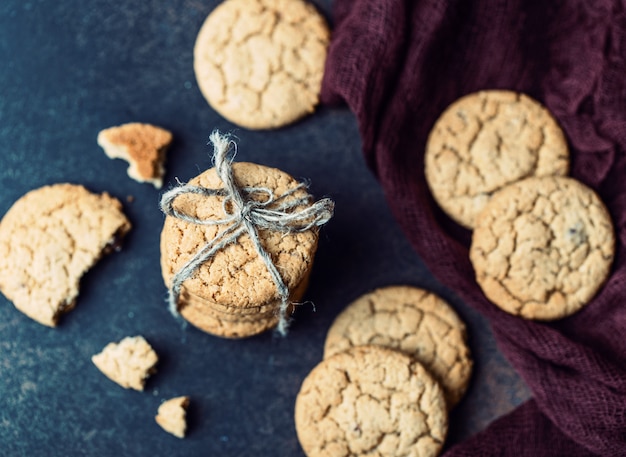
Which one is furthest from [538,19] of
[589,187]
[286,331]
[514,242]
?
[286,331]

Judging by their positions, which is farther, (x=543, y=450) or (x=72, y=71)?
(x=72, y=71)

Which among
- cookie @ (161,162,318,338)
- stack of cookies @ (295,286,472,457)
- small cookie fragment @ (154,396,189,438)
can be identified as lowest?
small cookie fragment @ (154,396,189,438)

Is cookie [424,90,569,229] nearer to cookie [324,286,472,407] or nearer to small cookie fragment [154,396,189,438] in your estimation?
cookie [324,286,472,407]

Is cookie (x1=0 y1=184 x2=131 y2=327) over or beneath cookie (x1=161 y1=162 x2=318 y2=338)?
beneath

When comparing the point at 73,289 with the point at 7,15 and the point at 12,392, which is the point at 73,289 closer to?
the point at 12,392

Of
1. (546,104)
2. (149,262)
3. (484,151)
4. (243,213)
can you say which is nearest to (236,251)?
(243,213)

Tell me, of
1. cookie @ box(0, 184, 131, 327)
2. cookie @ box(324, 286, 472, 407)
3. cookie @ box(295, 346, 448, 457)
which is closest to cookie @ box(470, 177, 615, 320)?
cookie @ box(324, 286, 472, 407)

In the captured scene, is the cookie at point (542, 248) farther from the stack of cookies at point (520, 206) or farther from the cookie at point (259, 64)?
the cookie at point (259, 64)
